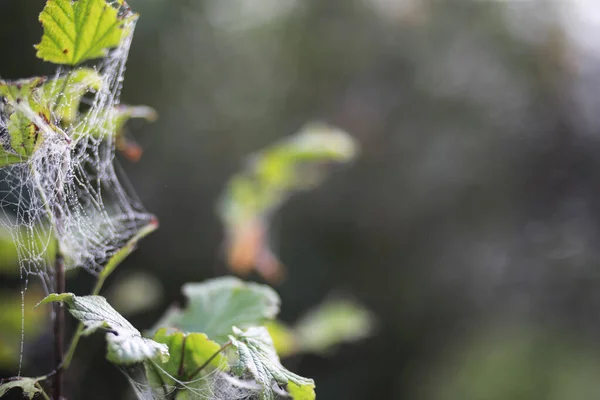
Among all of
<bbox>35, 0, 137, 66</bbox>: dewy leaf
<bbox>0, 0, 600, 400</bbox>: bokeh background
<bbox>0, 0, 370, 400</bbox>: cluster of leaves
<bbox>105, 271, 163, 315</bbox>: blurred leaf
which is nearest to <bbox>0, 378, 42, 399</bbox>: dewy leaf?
<bbox>0, 0, 370, 400</bbox>: cluster of leaves

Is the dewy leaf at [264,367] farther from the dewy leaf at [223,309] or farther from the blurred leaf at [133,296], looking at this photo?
the blurred leaf at [133,296]

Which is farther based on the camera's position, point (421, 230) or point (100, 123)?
point (421, 230)

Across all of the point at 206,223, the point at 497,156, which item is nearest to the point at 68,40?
the point at 206,223

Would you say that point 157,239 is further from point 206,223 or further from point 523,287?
point 523,287

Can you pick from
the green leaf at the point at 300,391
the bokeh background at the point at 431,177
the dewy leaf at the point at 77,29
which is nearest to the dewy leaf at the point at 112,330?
the green leaf at the point at 300,391

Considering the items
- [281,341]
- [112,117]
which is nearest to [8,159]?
[112,117]

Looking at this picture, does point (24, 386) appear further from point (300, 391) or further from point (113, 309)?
point (300, 391)
